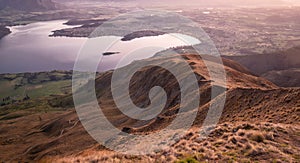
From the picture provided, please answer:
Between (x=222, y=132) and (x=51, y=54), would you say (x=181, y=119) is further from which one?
(x=51, y=54)

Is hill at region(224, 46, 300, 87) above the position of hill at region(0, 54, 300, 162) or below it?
below

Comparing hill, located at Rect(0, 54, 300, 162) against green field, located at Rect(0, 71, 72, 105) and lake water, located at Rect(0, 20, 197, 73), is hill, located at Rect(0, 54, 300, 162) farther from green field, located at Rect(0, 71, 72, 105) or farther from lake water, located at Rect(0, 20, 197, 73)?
lake water, located at Rect(0, 20, 197, 73)

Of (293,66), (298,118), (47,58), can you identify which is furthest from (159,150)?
(47,58)

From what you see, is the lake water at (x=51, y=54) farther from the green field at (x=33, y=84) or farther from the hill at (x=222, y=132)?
the hill at (x=222, y=132)

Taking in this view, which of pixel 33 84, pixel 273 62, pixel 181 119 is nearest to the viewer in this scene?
pixel 181 119

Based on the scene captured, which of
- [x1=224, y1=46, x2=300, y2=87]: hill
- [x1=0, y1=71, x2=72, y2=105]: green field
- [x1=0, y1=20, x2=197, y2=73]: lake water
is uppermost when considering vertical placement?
[x1=224, y1=46, x2=300, y2=87]: hill

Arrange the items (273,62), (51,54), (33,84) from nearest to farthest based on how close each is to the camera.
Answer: (273,62), (33,84), (51,54)

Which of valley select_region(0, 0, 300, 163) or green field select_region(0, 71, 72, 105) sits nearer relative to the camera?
valley select_region(0, 0, 300, 163)

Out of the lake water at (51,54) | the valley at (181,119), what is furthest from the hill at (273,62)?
the lake water at (51,54)

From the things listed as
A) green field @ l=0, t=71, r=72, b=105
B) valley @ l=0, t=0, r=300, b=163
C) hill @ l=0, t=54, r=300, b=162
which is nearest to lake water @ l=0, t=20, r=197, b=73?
green field @ l=0, t=71, r=72, b=105

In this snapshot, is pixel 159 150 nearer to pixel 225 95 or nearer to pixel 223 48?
pixel 225 95

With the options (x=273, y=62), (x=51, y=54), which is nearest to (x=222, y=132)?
(x=273, y=62)
